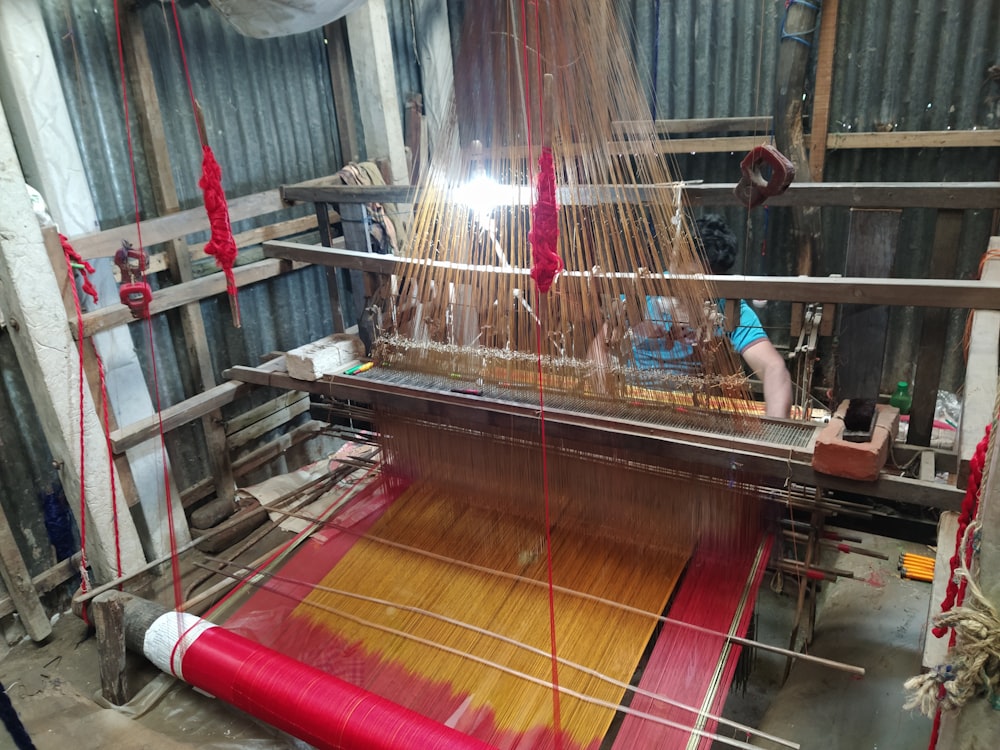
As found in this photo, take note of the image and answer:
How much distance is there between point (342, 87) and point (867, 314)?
326cm

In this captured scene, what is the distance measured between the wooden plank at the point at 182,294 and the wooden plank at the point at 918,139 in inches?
129

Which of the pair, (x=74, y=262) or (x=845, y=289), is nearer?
(x=845, y=289)

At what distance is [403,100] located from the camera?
4.89 metres

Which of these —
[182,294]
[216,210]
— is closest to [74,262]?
[182,294]

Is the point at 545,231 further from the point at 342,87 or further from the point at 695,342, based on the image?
the point at 342,87

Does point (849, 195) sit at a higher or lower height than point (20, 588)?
higher

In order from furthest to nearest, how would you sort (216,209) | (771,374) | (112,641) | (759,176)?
(771,374)
(112,641)
(216,209)
(759,176)

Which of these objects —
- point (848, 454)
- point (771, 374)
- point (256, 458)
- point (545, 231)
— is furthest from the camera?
point (256, 458)

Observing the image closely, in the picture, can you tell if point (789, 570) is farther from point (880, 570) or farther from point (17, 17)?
point (17, 17)

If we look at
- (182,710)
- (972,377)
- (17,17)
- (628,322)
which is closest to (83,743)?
(182,710)

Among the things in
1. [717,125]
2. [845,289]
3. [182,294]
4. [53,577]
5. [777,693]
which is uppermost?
[717,125]

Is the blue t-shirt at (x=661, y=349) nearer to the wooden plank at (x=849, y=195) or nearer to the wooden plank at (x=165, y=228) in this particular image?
the wooden plank at (x=849, y=195)

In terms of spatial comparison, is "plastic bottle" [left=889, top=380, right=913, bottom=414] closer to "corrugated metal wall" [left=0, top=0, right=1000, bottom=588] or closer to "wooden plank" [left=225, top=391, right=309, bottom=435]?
"corrugated metal wall" [left=0, top=0, right=1000, bottom=588]

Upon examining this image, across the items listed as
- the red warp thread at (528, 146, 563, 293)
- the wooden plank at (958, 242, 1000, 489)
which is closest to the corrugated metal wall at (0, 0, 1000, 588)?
the wooden plank at (958, 242, 1000, 489)
